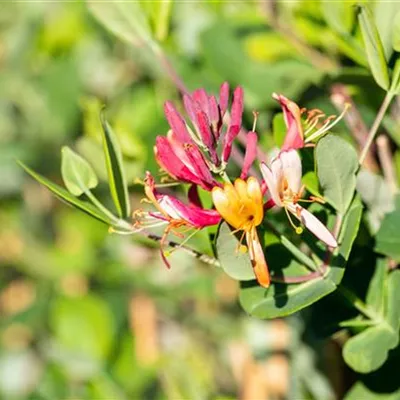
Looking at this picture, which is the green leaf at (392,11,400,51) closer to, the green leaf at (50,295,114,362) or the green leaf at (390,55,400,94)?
the green leaf at (390,55,400,94)

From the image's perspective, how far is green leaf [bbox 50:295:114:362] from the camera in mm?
1330

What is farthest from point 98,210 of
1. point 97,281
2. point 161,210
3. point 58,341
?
point 97,281

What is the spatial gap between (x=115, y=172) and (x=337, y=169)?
15 cm

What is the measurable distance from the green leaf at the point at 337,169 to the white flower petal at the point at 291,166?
23mm

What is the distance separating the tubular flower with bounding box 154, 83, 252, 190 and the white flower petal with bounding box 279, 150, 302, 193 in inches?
0.8

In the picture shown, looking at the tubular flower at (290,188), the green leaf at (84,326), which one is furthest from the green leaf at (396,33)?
the green leaf at (84,326)

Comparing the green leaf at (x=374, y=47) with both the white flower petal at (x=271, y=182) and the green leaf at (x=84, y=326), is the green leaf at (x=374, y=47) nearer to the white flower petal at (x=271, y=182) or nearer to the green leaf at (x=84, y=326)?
the white flower petal at (x=271, y=182)

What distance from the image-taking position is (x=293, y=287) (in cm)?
63

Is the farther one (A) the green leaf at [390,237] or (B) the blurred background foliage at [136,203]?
(B) the blurred background foliage at [136,203]

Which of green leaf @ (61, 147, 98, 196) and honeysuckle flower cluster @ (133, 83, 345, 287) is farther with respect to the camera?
→ green leaf @ (61, 147, 98, 196)

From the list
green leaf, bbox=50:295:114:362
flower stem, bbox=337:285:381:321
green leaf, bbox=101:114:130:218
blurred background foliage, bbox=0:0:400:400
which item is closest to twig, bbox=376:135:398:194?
blurred background foliage, bbox=0:0:400:400

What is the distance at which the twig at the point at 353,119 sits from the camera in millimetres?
784

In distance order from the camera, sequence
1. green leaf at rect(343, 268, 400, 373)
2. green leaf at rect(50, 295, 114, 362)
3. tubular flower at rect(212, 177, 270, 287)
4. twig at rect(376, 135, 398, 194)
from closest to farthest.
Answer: tubular flower at rect(212, 177, 270, 287)
green leaf at rect(343, 268, 400, 373)
twig at rect(376, 135, 398, 194)
green leaf at rect(50, 295, 114, 362)

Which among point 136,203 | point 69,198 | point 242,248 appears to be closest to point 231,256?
point 242,248
